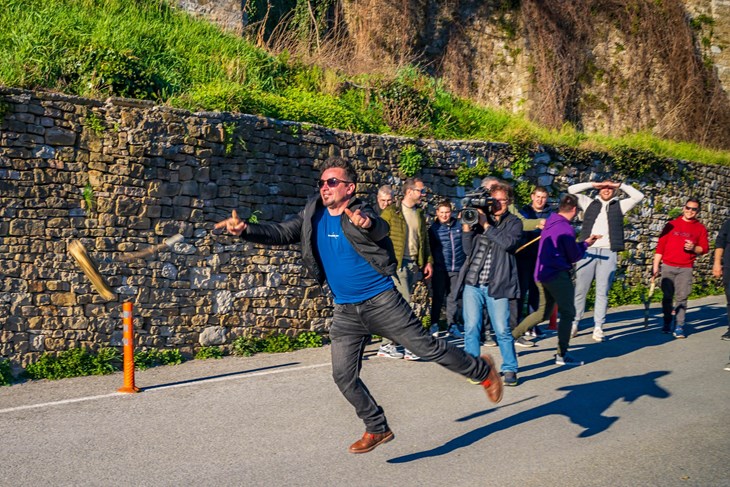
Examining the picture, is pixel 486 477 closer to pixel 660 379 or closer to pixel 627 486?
pixel 627 486

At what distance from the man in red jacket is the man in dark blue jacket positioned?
3302 millimetres

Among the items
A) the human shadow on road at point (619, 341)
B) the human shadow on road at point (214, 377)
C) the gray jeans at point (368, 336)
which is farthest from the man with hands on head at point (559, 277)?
the gray jeans at point (368, 336)

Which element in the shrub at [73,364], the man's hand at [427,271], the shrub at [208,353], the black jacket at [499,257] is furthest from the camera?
the man's hand at [427,271]

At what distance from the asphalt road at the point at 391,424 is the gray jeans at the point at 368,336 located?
1.58 feet

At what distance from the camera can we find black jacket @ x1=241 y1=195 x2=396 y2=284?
5535 millimetres

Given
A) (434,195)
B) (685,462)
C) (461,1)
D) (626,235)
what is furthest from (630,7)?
(685,462)

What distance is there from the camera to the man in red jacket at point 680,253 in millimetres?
11766

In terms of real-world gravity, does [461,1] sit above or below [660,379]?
above

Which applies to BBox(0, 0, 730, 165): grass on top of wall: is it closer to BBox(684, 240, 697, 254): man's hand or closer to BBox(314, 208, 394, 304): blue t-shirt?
BBox(684, 240, 697, 254): man's hand

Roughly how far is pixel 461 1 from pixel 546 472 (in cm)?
1608

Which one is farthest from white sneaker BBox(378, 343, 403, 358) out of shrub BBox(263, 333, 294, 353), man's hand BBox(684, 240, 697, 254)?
man's hand BBox(684, 240, 697, 254)

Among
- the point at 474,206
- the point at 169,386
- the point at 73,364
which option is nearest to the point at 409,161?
the point at 474,206

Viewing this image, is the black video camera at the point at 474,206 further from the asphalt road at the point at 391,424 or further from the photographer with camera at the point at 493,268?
the asphalt road at the point at 391,424

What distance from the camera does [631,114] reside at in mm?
20828
